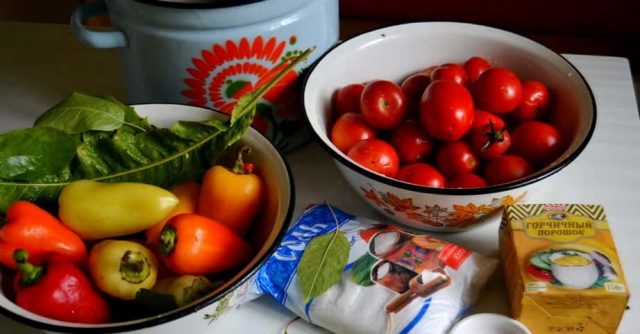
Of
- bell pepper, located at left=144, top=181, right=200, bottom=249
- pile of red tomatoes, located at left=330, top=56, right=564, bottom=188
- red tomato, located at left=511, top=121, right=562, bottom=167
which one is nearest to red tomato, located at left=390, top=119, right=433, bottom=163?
pile of red tomatoes, located at left=330, top=56, right=564, bottom=188

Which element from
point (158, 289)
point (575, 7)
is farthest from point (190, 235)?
point (575, 7)

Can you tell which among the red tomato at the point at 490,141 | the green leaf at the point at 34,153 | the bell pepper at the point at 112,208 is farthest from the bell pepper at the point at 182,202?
the red tomato at the point at 490,141

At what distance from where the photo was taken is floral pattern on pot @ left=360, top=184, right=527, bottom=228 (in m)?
0.67

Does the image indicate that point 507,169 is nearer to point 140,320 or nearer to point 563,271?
point 563,271

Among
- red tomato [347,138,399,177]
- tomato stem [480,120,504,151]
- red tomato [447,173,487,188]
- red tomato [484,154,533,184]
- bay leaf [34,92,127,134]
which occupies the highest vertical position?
bay leaf [34,92,127,134]

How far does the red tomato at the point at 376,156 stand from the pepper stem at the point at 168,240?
8.6 inches

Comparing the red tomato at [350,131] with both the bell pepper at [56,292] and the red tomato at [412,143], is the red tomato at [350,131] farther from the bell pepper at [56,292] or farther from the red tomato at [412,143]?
the bell pepper at [56,292]

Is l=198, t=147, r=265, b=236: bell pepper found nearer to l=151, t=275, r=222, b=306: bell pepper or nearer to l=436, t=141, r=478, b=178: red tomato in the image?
l=151, t=275, r=222, b=306: bell pepper

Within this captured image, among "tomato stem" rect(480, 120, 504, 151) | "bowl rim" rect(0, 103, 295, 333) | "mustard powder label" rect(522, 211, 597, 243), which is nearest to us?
"bowl rim" rect(0, 103, 295, 333)

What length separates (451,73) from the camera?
804 mm

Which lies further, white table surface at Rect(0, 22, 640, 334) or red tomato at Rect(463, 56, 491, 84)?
red tomato at Rect(463, 56, 491, 84)

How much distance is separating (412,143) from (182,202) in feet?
0.89

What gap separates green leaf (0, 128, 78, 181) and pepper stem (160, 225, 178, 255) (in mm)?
153

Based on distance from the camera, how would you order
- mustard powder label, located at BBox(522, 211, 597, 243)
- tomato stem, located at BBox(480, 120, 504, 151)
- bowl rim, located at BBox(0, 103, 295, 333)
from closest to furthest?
bowl rim, located at BBox(0, 103, 295, 333) < mustard powder label, located at BBox(522, 211, 597, 243) < tomato stem, located at BBox(480, 120, 504, 151)
